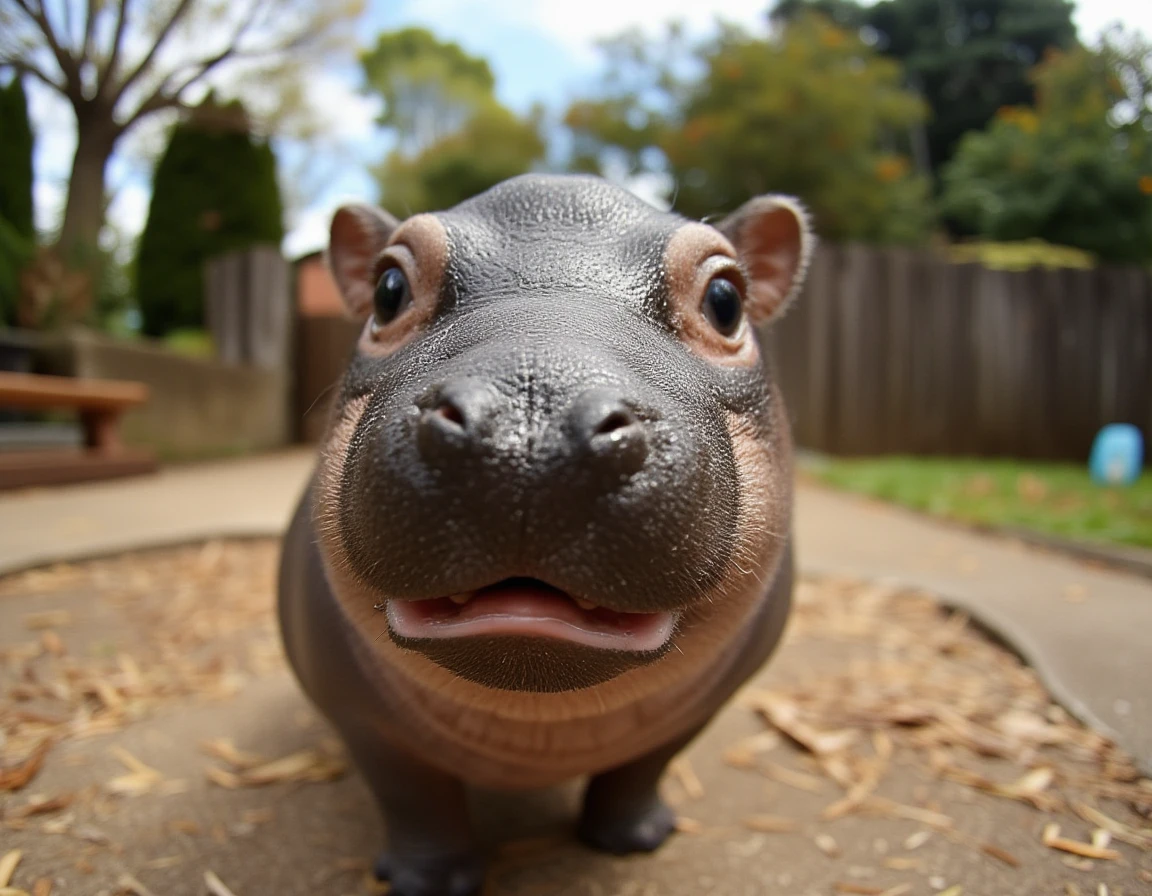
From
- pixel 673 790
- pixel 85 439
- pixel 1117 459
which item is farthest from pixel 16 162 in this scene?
pixel 1117 459

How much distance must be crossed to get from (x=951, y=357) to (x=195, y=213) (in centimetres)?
1160

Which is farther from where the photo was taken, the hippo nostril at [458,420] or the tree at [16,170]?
the tree at [16,170]

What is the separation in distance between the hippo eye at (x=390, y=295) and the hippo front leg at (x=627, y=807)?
3.14 feet

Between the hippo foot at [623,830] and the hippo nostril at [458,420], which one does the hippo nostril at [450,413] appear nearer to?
the hippo nostril at [458,420]

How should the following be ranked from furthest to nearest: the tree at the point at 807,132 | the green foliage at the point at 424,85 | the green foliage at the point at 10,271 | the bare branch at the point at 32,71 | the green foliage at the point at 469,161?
1. the green foliage at the point at 424,85
2. the green foliage at the point at 469,161
3. the tree at the point at 807,132
4. the bare branch at the point at 32,71
5. the green foliage at the point at 10,271

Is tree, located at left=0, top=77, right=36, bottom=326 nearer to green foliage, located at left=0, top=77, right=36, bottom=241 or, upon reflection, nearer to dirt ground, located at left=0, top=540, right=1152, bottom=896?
green foliage, located at left=0, top=77, right=36, bottom=241

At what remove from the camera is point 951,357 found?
28.2 ft

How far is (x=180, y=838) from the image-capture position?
62.1 inches

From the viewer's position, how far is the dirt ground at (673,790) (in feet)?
4.83

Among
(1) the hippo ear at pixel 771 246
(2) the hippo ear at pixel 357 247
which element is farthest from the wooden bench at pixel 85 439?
(1) the hippo ear at pixel 771 246

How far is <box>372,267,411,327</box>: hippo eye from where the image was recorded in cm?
128

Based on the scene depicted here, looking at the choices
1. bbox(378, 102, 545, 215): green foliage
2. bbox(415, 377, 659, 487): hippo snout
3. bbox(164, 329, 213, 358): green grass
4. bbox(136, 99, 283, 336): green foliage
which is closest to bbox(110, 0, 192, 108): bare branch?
bbox(136, 99, 283, 336): green foliage

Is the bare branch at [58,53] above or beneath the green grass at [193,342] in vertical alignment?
above

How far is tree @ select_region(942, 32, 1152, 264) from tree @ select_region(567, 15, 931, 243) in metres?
3.59
